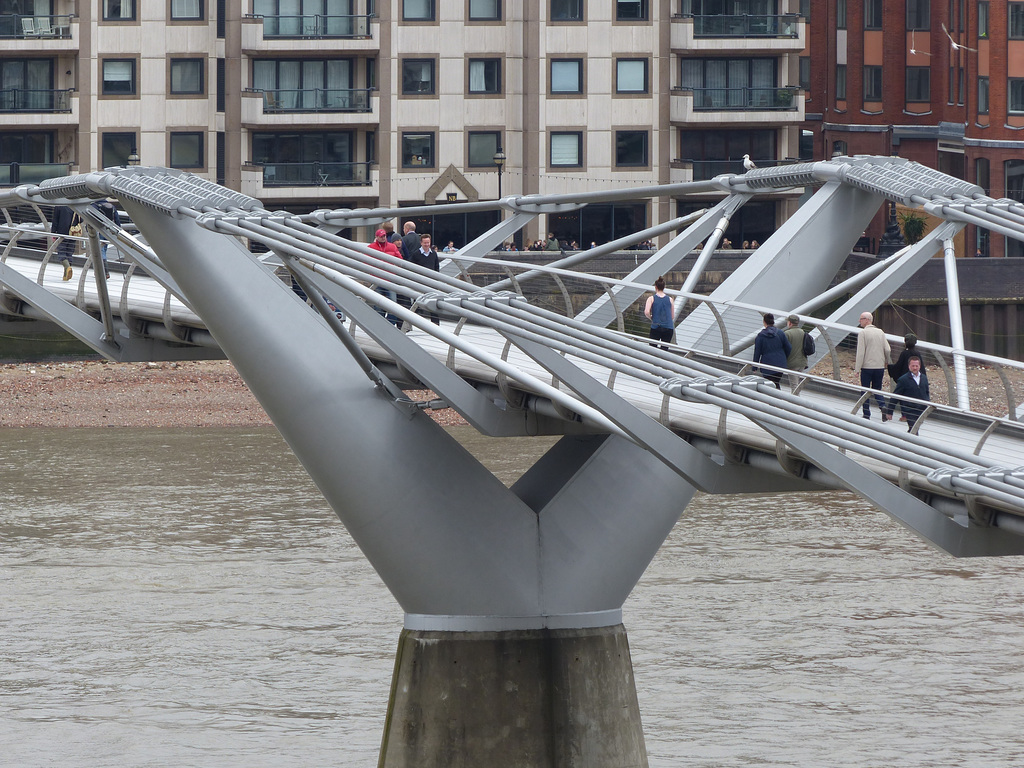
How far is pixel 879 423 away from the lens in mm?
12375

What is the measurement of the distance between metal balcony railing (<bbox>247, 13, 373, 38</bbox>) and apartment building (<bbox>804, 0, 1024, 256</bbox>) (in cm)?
1575

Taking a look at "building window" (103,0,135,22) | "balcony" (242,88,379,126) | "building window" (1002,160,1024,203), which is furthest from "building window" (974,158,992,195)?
"building window" (103,0,135,22)

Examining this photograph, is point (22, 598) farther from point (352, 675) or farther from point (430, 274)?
point (430, 274)

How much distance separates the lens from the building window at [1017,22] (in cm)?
6394

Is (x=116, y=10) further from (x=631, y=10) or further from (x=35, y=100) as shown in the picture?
(x=631, y=10)

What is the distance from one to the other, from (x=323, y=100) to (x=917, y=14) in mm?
20388

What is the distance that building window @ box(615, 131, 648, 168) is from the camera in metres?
57.2

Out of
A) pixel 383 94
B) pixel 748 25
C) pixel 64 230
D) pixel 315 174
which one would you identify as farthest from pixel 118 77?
pixel 64 230

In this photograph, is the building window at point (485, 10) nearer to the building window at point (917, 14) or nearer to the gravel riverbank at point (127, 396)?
the gravel riverbank at point (127, 396)

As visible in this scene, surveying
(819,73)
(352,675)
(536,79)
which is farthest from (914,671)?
(819,73)

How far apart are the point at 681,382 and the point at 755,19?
4625 centimetres

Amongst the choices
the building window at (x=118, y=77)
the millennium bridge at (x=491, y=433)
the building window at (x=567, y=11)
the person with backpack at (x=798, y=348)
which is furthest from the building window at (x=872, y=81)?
the person with backpack at (x=798, y=348)

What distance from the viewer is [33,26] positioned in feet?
183

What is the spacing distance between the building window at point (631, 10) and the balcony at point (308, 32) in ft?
24.4
